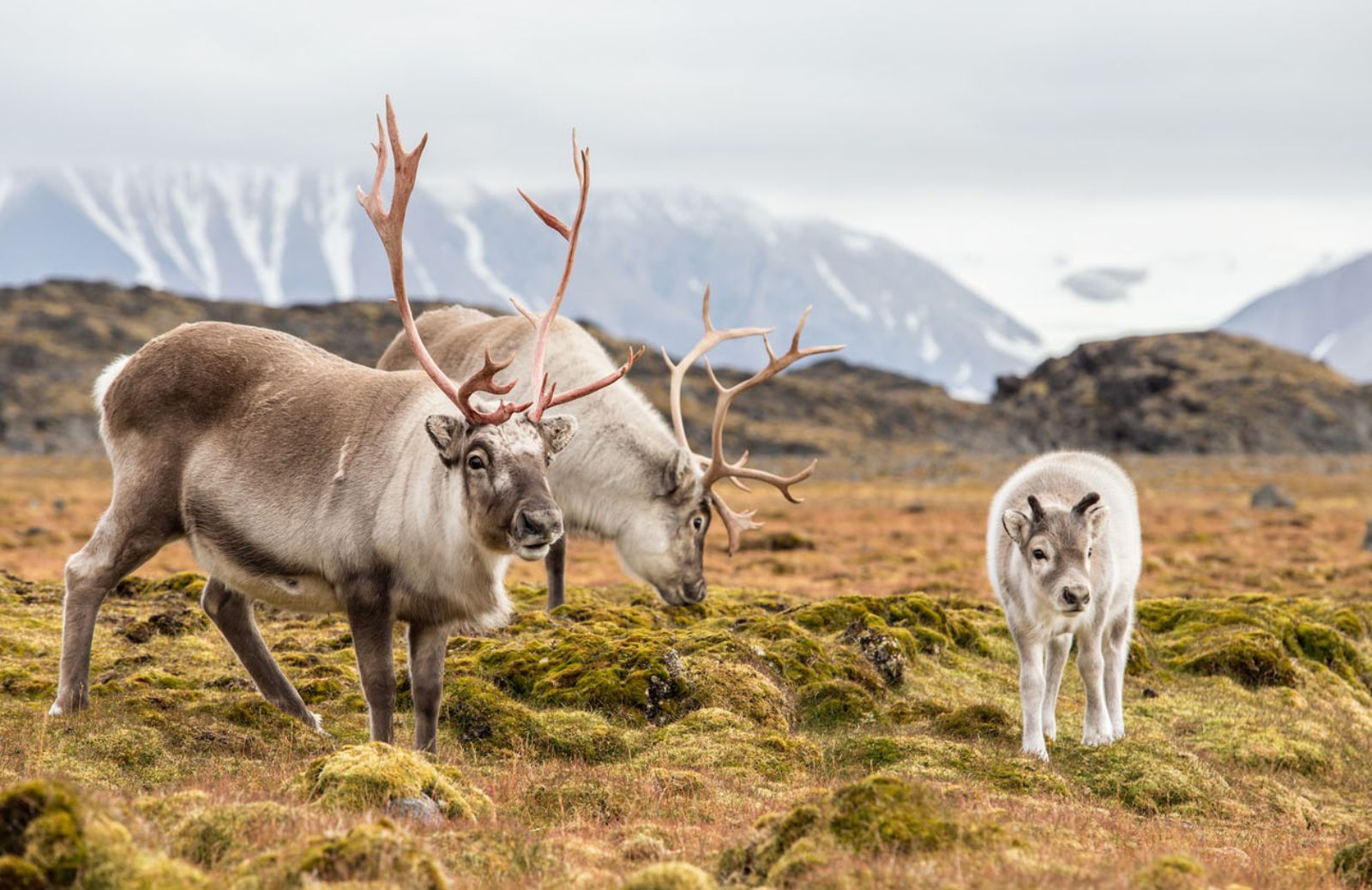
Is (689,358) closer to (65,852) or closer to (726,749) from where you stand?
(726,749)

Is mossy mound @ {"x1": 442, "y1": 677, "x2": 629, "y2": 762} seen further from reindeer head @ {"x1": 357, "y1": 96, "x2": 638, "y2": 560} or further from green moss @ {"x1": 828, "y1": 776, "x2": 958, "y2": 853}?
green moss @ {"x1": 828, "y1": 776, "x2": 958, "y2": 853}

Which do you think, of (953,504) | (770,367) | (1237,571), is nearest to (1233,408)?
(953,504)

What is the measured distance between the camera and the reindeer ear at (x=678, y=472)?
14.5 m

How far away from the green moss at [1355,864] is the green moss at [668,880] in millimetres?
4129

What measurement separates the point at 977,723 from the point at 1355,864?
4611mm

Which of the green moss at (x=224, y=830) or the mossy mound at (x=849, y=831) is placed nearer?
the green moss at (x=224, y=830)

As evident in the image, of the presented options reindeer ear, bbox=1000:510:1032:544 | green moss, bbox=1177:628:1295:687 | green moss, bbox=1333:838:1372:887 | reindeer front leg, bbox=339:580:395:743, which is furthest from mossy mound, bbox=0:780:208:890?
green moss, bbox=1177:628:1295:687

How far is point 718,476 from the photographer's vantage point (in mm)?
→ 14977

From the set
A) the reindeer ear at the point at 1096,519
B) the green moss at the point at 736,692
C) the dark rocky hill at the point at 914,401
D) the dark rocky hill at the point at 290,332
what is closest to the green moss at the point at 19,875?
the green moss at the point at 736,692

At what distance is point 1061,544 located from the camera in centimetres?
1174

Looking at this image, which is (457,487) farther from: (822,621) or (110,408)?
(822,621)

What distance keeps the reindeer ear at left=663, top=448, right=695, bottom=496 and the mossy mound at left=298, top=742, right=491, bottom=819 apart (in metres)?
6.54

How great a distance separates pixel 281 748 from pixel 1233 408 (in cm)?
12377

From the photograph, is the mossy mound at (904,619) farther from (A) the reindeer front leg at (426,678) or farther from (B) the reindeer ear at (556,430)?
(A) the reindeer front leg at (426,678)
